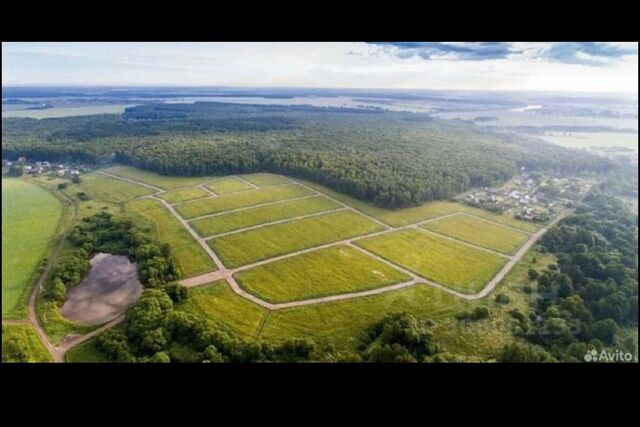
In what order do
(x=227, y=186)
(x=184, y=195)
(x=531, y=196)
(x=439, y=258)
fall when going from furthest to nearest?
(x=227, y=186) → (x=531, y=196) → (x=184, y=195) → (x=439, y=258)

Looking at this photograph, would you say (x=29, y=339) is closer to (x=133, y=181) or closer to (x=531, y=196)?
(x=133, y=181)

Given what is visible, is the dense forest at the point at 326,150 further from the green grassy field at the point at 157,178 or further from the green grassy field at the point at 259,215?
the green grassy field at the point at 259,215

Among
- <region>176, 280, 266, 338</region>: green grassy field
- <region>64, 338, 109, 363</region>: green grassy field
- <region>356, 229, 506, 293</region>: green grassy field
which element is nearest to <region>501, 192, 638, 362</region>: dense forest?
<region>356, 229, 506, 293</region>: green grassy field

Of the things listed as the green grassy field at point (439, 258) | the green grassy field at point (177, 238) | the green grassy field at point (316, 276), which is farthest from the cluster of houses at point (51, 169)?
the green grassy field at point (439, 258)

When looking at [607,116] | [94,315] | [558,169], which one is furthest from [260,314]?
[558,169]

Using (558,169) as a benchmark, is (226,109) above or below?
above

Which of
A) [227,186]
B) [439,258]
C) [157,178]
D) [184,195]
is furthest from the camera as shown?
[227,186]

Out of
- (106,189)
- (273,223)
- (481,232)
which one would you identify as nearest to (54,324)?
(106,189)
